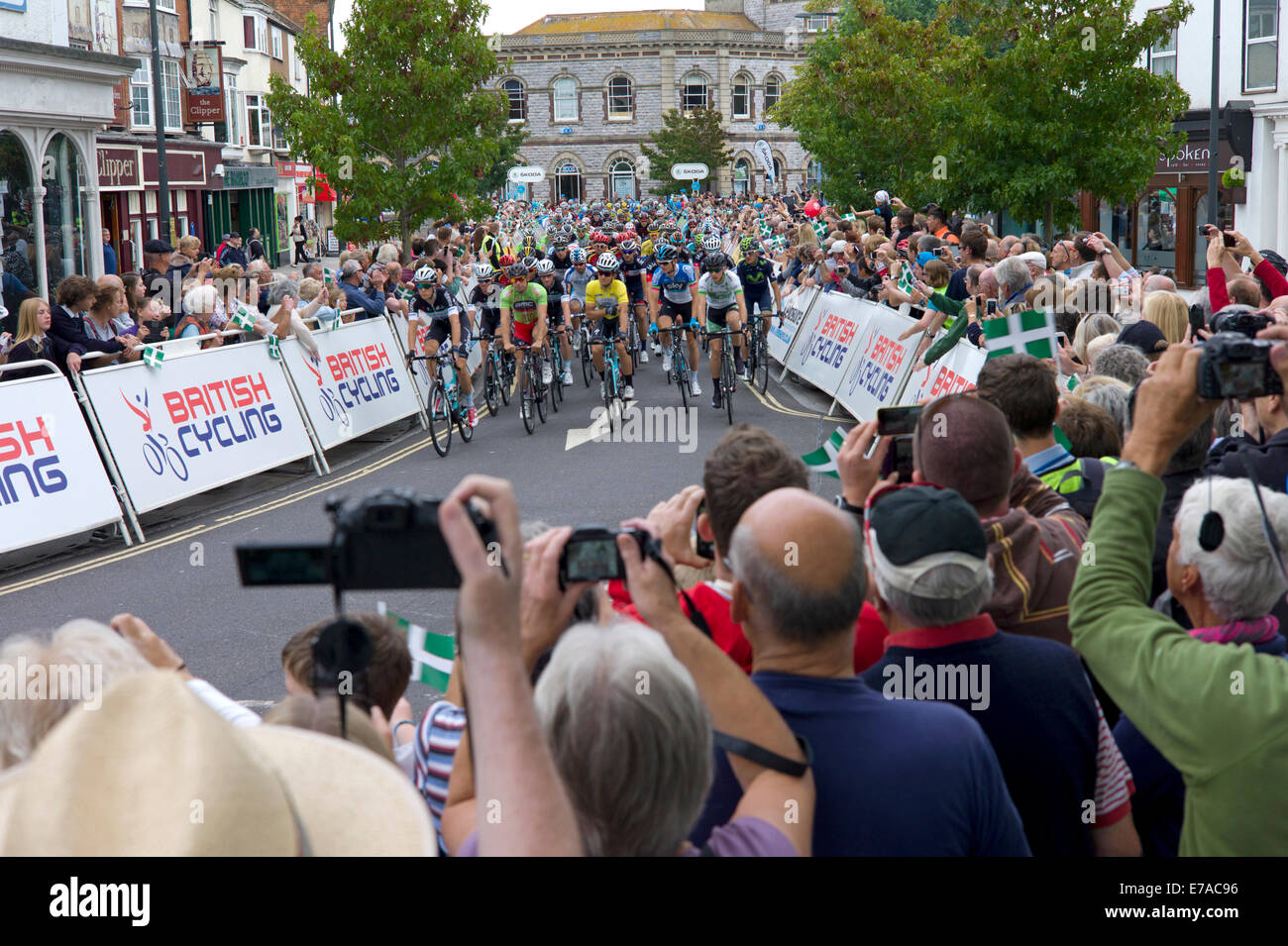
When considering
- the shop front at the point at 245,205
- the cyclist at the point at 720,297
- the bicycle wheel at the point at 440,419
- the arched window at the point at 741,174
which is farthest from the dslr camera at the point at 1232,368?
the arched window at the point at 741,174

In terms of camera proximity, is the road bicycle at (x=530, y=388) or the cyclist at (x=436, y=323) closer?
the cyclist at (x=436, y=323)

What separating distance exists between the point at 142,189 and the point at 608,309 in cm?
2772

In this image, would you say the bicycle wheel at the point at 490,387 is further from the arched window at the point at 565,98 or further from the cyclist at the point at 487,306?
the arched window at the point at 565,98

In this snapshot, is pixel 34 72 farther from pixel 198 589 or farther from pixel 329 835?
pixel 329 835

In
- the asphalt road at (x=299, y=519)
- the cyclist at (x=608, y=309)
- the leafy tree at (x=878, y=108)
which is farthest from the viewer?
the leafy tree at (x=878, y=108)

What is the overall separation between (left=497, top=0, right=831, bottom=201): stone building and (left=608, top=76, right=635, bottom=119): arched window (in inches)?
3.4

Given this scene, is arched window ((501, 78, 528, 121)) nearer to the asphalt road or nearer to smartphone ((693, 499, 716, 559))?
the asphalt road

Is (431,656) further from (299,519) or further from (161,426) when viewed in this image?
(161,426)

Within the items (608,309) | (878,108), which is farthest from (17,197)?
(878,108)

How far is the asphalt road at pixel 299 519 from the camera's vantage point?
8438 mm

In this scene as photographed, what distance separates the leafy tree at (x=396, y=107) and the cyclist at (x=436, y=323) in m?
16.9

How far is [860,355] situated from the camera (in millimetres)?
16406

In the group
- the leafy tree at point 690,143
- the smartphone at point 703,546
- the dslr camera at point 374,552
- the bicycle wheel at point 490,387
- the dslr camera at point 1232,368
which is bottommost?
the bicycle wheel at point 490,387

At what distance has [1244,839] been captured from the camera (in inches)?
102
